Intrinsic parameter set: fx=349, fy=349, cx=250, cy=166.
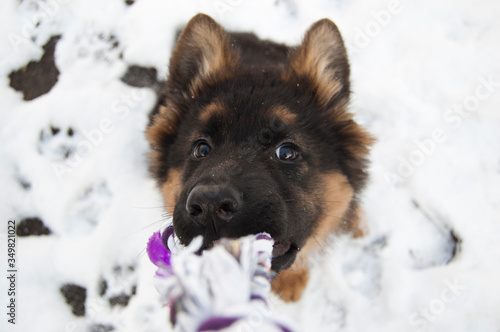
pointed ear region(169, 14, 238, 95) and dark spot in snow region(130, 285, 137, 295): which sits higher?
pointed ear region(169, 14, 238, 95)

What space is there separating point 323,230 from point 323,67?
1.19 metres

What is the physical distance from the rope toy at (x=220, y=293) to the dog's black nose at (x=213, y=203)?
0.33 meters

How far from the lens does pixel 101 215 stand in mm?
3189

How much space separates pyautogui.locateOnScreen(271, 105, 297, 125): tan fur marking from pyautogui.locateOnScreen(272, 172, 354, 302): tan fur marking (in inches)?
17.5

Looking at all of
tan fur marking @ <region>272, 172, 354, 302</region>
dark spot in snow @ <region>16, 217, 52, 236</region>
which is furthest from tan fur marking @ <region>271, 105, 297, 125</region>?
dark spot in snow @ <region>16, 217, 52, 236</region>

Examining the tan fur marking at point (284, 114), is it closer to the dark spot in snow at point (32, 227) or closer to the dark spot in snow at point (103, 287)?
the dark spot in snow at point (103, 287)


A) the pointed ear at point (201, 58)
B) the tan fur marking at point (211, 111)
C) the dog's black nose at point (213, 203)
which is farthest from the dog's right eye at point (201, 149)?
the dog's black nose at point (213, 203)

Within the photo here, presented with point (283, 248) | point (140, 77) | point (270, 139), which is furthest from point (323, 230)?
point (140, 77)

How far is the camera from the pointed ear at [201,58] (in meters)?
2.49

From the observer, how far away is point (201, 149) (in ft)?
7.60

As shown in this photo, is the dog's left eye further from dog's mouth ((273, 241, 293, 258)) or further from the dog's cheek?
dog's mouth ((273, 241, 293, 258))

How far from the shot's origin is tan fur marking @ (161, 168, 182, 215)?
2462 mm

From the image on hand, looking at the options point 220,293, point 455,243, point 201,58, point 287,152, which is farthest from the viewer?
point 455,243

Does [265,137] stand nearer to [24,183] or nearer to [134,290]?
[134,290]
